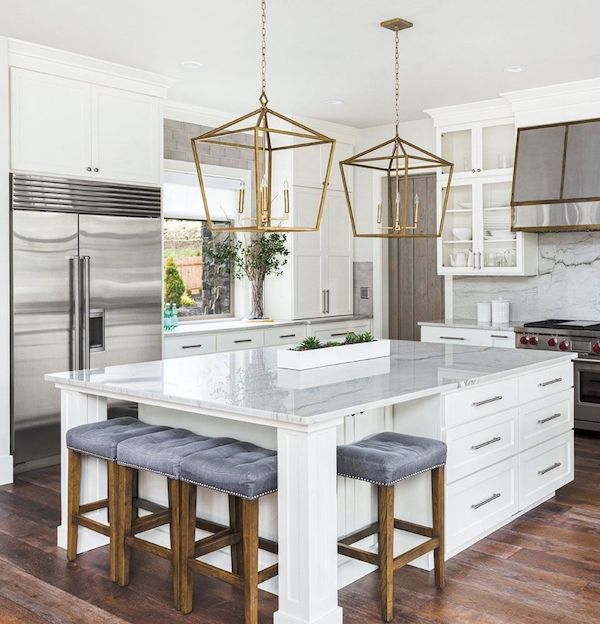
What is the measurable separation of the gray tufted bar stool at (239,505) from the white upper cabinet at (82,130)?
8.98ft

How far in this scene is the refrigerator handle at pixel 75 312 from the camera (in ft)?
16.4

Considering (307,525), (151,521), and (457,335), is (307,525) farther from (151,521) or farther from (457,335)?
(457,335)

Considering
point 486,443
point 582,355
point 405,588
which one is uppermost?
point 582,355

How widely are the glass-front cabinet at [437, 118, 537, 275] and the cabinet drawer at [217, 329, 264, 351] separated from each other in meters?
1.77

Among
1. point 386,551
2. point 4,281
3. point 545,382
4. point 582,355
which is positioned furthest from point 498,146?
point 386,551

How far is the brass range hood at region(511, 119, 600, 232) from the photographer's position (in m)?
5.77

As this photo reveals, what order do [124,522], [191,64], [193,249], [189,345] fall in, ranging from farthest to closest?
[193,249] < [189,345] < [191,64] < [124,522]

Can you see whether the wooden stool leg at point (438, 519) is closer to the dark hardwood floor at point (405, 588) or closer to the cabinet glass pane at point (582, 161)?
the dark hardwood floor at point (405, 588)

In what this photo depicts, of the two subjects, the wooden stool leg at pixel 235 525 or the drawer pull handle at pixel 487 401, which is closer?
the wooden stool leg at pixel 235 525

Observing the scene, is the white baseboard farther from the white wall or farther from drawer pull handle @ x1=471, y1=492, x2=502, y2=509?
drawer pull handle @ x1=471, y1=492, x2=502, y2=509

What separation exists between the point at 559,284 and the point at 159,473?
450 centimetres

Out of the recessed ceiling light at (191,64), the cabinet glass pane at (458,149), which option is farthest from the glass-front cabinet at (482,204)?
the recessed ceiling light at (191,64)

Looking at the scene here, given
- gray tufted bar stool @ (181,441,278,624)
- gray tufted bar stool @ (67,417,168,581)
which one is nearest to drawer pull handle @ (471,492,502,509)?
gray tufted bar stool @ (181,441,278,624)

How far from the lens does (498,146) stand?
6.43 meters
